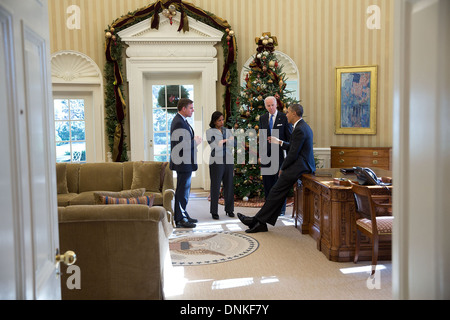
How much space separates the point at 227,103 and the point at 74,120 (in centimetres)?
317

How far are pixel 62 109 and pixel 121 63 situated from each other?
1.59 meters

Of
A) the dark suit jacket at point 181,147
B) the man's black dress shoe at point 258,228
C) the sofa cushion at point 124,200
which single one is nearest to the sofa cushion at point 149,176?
the dark suit jacket at point 181,147

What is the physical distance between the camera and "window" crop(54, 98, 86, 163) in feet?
29.8

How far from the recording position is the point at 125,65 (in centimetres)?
888

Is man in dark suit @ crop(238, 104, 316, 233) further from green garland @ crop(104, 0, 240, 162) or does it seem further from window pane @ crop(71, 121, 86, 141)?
window pane @ crop(71, 121, 86, 141)

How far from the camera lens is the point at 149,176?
621 cm

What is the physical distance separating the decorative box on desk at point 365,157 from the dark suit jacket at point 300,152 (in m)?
3.53

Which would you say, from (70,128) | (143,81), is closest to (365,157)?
(143,81)

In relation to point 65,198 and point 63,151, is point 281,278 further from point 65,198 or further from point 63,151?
point 63,151

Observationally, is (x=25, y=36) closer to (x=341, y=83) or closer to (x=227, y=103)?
(x=227, y=103)

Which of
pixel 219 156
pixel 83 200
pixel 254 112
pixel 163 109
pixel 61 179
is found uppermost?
pixel 163 109

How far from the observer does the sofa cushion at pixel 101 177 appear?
248 inches

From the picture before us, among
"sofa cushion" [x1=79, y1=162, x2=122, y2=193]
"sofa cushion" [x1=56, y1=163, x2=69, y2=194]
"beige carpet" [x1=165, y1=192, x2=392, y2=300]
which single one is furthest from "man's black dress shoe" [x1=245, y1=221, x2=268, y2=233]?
"sofa cushion" [x1=56, y1=163, x2=69, y2=194]
